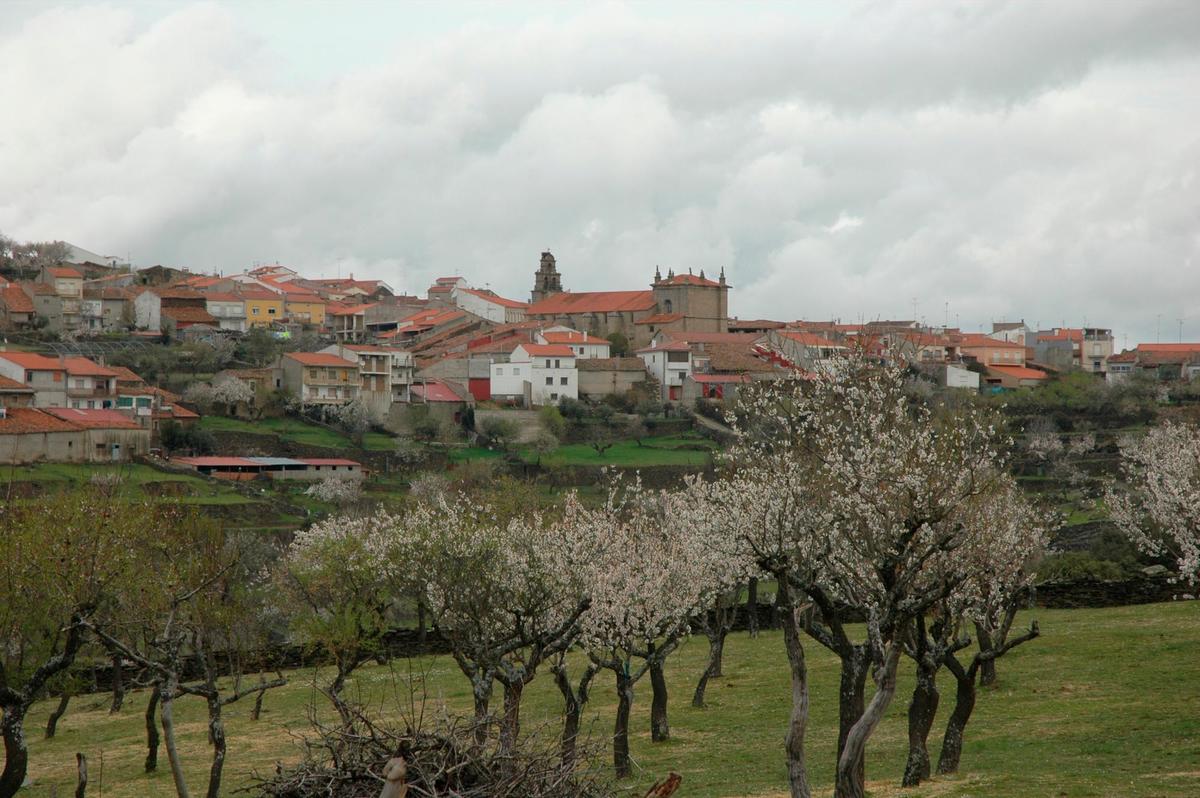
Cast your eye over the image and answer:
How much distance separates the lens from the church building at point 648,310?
485 feet

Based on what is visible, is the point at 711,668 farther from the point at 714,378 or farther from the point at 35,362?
the point at 714,378

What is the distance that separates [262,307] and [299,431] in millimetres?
46902

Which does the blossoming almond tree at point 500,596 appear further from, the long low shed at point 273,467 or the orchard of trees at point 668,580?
the long low shed at point 273,467

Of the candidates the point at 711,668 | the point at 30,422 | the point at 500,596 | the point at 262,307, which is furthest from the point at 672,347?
the point at 500,596

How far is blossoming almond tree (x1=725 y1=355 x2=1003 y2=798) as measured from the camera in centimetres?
1766

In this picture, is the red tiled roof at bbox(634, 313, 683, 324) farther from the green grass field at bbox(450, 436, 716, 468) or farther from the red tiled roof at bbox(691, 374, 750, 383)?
the green grass field at bbox(450, 436, 716, 468)

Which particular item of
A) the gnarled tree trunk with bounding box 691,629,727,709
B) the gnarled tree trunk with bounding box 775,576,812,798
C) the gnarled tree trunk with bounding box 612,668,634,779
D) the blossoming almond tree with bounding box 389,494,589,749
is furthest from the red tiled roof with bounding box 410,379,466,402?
the gnarled tree trunk with bounding box 775,576,812,798

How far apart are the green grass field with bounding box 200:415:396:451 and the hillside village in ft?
6.27

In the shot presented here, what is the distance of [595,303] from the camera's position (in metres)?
158

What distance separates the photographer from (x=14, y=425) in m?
82.4

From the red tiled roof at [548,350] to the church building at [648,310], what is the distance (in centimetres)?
2554

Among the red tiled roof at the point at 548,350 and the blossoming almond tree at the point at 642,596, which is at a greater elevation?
the red tiled roof at the point at 548,350

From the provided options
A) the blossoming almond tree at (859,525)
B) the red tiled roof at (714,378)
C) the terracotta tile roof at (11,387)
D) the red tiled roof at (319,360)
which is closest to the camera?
the blossoming almond tree at (859,525)

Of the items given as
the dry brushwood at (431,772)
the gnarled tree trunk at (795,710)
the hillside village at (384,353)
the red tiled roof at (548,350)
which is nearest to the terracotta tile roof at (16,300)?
the hillside village at (384,353)
